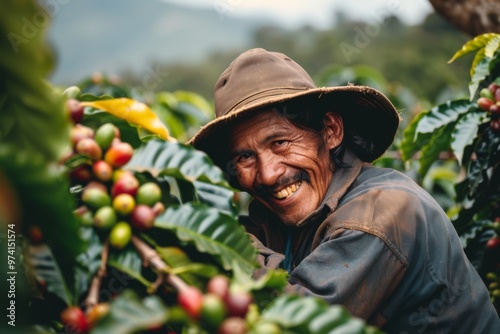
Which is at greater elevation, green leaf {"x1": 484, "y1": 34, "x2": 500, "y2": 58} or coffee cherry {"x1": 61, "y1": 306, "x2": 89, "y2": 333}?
green leaf {"x1": 484, "y1": 34, "x2": 500, "y2": 58}

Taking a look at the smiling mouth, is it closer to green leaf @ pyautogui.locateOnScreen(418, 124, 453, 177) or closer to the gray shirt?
the gray shirt

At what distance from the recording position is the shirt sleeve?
77.3 inches

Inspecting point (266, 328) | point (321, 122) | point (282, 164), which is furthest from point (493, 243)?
point (266, 328)

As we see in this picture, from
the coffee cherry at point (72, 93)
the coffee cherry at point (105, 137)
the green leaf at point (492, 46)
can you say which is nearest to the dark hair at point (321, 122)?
the green leaf at point (492, 46)

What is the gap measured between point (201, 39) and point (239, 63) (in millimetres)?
134565

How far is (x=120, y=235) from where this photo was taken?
1399mm

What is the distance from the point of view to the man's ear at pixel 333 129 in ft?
8.91

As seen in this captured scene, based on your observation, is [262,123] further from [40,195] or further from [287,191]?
[40,195]

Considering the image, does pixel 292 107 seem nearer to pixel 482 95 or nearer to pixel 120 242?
pixel 482 95

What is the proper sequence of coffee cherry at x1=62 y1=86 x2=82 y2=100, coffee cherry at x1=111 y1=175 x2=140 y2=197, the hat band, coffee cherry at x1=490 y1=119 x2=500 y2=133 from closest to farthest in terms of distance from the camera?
coffee cherry at x1=111 y1=175 x2=140 y2=197, coffee cherry at x1=62 y1=86 x2=82 y2=100, the hat band, coffee cherry at x1=490 y1=119 x2=500 y2=133

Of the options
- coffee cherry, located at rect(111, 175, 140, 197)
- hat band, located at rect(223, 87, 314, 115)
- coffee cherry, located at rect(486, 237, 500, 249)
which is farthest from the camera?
coffee cherry, located at rect(486, 237, 500, 249)

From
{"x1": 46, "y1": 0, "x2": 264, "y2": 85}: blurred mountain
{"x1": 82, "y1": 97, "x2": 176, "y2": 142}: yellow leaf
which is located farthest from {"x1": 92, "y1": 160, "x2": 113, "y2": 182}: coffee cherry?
A: {"x1": 46, "y1": 0, "x2": 264, "y2": 85}: blurred mountain

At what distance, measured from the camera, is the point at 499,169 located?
2.94 meters

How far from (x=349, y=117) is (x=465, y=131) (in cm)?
56
